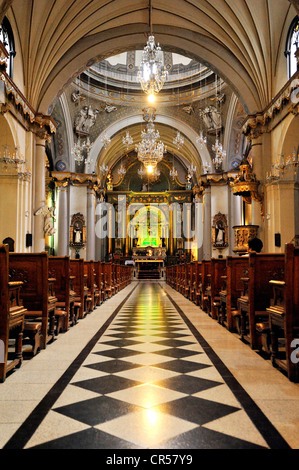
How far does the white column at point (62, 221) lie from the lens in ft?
67.9

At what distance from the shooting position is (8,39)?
1120 cm

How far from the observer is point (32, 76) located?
12375 mm

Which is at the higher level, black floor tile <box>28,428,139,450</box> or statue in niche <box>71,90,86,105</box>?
statue in niche <box>71,90,86,105</box>

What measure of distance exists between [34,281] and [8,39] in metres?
9.33

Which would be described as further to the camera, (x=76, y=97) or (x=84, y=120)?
(x=84, y=120)

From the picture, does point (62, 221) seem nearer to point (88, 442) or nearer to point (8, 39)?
point (8, 39)

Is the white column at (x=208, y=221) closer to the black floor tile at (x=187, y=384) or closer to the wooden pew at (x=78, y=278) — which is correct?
the wooden pew at (x=78, y=278)

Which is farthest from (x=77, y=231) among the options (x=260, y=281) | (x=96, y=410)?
(x=96, y=410)

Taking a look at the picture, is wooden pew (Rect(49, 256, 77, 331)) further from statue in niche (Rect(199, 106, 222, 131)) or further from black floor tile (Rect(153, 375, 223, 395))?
statue in niche (Rect(199, 106, 222, 131))

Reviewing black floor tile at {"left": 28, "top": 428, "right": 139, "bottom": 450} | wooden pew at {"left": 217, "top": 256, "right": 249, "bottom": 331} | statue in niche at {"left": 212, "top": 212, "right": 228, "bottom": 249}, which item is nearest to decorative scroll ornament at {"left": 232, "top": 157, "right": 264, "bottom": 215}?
wooden pew at {"left": 217, "top": 256, "right": 249, "bottom": 331}

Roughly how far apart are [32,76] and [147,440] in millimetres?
12502

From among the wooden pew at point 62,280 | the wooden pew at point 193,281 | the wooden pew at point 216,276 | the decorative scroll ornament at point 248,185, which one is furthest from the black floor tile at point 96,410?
the decorative scroll ornament at point 248,185

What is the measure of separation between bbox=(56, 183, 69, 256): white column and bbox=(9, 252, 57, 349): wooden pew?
16.3m

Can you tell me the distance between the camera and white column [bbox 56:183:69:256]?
20703 mm
